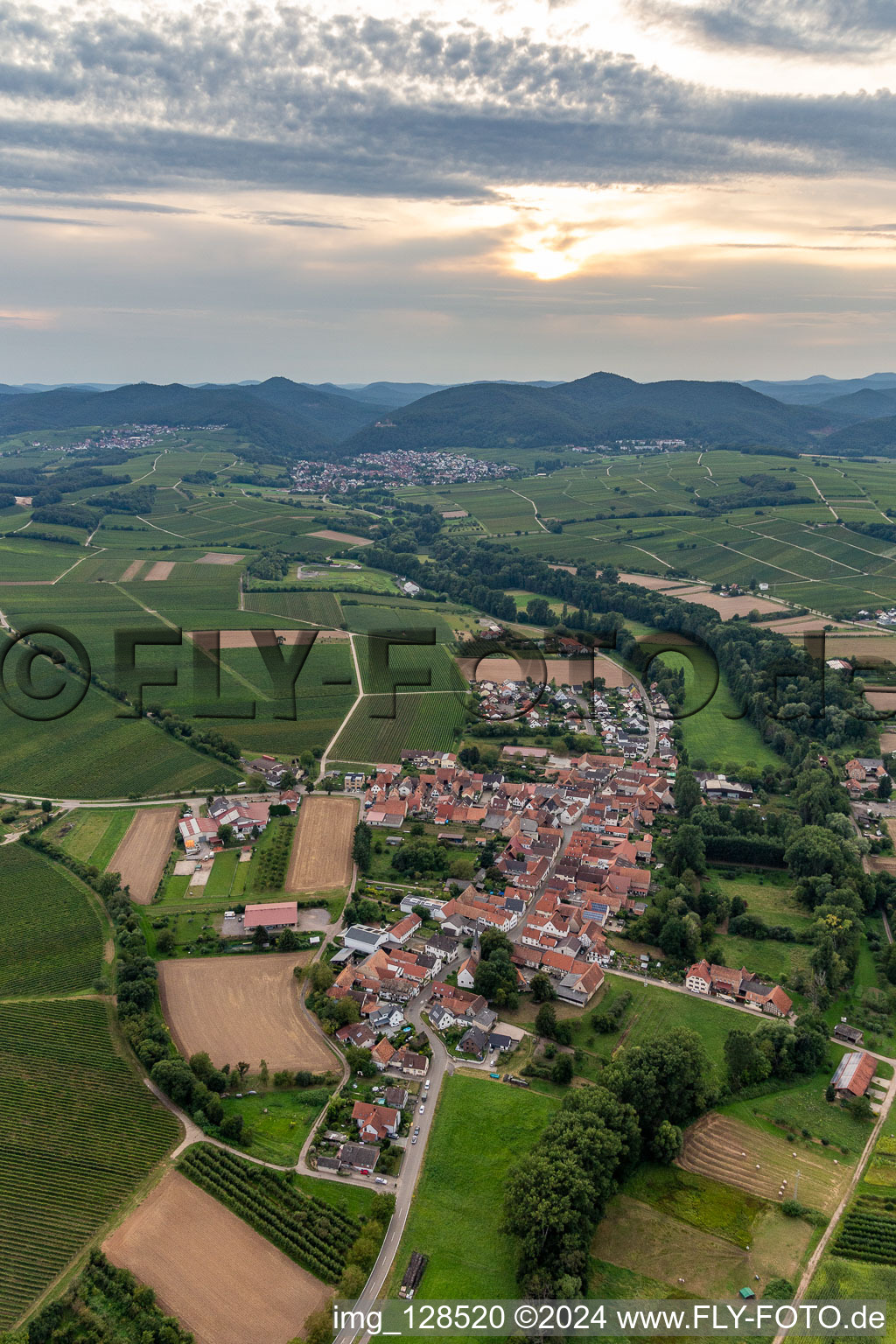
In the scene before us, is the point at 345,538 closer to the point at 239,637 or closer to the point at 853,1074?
the point at 239,637

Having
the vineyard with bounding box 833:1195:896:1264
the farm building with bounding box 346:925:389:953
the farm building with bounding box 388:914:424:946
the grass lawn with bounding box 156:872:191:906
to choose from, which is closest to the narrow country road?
the grass lawn with bounding box 156:872:191:906

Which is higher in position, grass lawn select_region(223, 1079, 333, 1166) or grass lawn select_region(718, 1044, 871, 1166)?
grass lawn select_region(718, 1044, 871, 1166)

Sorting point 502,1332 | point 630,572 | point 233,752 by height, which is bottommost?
point 502,1332

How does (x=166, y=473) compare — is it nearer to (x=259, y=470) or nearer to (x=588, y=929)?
(x=259, y=470)

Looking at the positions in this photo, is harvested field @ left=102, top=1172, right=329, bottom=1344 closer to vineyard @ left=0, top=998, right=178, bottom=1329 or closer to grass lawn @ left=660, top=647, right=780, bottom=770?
vineyard @ left=0, top=998, right=178, bottom=1329

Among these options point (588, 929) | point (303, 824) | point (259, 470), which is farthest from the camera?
point (259, 470)

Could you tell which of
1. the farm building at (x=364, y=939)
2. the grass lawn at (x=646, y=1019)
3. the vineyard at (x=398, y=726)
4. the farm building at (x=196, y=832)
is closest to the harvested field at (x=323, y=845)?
the farm building at (x=364, y=939)

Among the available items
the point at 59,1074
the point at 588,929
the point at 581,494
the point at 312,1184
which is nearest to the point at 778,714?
the point at 588,929
